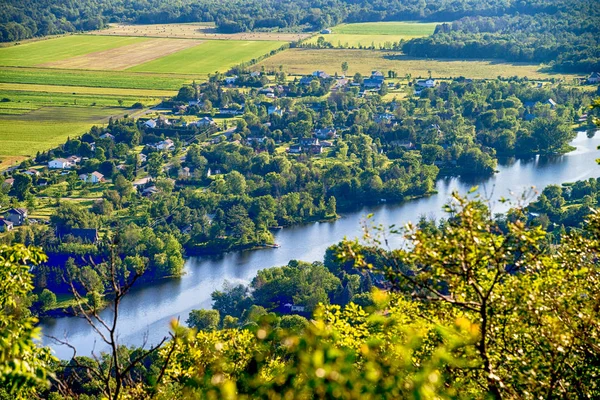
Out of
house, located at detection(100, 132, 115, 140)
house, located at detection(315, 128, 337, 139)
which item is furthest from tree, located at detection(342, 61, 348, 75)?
house, located at detection(100, 132, 115, 140)

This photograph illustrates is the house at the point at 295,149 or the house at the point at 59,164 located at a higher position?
the house at the point at 59,164

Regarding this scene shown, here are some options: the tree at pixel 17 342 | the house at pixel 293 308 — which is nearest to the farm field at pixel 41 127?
the house at pixel 293 308

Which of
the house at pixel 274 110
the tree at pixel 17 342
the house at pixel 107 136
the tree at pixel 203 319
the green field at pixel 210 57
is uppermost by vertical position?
the tree at pixel 17 342

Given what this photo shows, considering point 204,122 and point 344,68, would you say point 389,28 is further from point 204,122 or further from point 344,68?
point 204,122

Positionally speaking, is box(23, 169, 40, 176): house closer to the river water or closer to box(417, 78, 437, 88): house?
the river water

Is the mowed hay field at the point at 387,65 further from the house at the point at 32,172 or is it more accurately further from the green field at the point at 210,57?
the house at the point at 32,172

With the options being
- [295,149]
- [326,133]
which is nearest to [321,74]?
[326,133]
